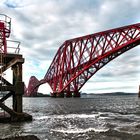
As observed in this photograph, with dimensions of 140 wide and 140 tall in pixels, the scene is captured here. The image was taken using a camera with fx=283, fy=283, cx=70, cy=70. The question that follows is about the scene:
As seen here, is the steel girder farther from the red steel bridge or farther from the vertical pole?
the vertical pole

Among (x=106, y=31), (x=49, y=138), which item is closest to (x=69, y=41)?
(x=106, y=31)

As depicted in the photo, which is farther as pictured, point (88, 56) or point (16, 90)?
point (88, 56)

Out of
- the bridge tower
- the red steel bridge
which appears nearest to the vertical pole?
the bridge tower

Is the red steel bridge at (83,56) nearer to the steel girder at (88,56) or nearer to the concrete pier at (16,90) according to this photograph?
the steel girder at (88,56)

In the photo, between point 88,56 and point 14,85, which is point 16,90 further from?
point 88,56

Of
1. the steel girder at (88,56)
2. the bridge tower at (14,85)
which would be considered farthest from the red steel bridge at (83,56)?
the bridge tower at (14,85)

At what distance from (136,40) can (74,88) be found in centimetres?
4276

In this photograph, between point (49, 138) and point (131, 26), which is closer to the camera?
point (49, 138)

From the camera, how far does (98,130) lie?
17922 mm

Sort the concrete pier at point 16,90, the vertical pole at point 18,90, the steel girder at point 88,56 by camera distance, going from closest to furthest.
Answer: the concrete pier at point 16,90 < the vertical pole at point 18,90 < the steel girder at point 88,56

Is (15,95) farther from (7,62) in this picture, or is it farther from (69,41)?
(69,41)

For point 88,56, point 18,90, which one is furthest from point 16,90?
point 88,56

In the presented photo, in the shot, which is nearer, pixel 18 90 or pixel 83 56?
pixel 18 90

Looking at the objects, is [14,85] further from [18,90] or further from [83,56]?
[83,56]
